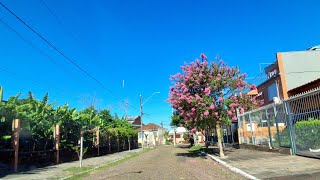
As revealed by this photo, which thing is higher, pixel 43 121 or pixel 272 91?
pixel 272 91

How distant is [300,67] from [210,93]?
74.6 ft

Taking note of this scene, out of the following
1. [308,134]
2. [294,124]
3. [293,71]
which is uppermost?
[293,71]

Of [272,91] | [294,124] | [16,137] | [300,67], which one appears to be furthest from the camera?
[272,91]

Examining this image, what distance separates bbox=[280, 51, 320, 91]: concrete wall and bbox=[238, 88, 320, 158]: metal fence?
669 inches

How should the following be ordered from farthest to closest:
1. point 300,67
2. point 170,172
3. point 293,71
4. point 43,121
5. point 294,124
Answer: point 300,67
point 293,71
point 43,121
point 294,124
point 170,172

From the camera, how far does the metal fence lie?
13.4 m

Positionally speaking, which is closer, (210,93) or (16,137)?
(16,137)

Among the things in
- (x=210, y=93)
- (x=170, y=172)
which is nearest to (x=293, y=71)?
(x=210, y=93)

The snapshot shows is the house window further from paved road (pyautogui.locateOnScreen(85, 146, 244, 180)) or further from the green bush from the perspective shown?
the green bush

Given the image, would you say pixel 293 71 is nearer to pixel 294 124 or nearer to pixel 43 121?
pixel 294 124

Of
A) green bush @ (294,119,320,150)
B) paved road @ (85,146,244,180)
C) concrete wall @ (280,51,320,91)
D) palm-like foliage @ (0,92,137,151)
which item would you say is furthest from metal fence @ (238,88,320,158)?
concrete wall @ (280,51,320,91)

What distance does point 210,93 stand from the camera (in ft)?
64.3

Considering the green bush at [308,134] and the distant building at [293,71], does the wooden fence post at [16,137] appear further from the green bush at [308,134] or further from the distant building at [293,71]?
the distant building at [293,71]

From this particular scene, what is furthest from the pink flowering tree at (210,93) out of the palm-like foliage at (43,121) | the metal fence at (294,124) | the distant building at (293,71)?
the distant building at (293,71)
